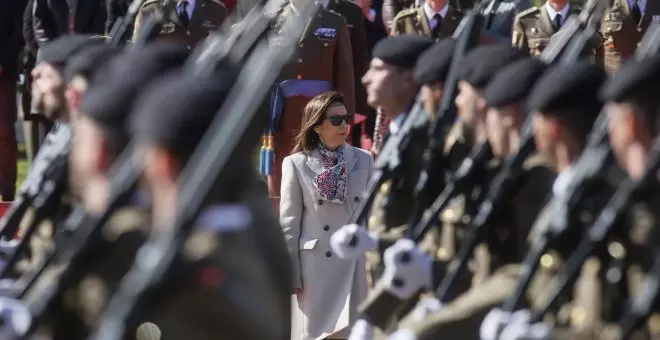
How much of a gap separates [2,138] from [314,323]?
3.94 m

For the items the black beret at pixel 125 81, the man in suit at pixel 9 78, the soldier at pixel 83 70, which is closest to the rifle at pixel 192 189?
the black beret at pixel 125 81

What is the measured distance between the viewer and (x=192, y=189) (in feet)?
13.5

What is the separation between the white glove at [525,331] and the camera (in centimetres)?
437

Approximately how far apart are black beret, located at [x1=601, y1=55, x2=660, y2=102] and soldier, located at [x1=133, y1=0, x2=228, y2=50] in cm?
577

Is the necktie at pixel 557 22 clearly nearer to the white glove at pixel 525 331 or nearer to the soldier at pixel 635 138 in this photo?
the soldier at pixel 635 138

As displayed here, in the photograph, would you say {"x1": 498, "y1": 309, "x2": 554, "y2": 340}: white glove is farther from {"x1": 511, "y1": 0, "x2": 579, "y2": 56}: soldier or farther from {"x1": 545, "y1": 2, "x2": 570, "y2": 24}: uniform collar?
{"x1": 545, "y1": 2, "x2": 570, "y2": 24}: uniform collar

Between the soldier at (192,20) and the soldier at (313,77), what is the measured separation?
A: 594 mm

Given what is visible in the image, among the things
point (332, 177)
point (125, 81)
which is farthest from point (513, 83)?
point (332, 177)

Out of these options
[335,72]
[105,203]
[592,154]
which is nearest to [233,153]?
[105,203]

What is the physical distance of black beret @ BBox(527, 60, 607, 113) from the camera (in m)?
4.97

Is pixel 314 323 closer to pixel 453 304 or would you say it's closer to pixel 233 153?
→ pixel 453 304

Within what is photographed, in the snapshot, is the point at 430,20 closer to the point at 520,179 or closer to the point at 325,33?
the point at 325,33

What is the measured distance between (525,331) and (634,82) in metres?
0.80

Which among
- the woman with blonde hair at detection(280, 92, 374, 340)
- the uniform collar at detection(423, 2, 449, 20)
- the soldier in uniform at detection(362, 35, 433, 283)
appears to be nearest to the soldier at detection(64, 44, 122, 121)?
the soldier in uniform at detection(362, 35, 433, 283)
